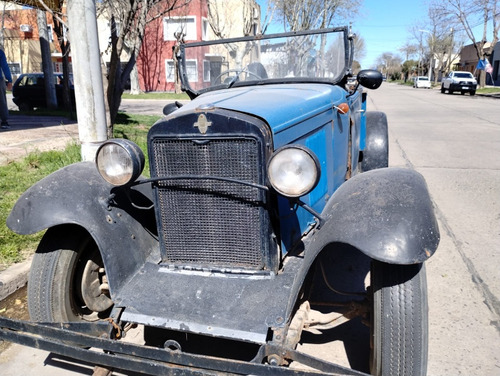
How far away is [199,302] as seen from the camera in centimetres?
231

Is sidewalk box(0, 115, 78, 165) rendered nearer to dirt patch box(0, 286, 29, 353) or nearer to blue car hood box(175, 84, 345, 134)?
dirt patch box(0, 286, 29, 353)

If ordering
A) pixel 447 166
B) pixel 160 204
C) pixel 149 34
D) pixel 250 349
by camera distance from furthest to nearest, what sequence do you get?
pixel 149 34, pixel 447 166, pixel 250 349, pixel 160 204

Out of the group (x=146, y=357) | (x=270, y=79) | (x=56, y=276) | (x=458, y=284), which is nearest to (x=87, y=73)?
(x=270, y=79)

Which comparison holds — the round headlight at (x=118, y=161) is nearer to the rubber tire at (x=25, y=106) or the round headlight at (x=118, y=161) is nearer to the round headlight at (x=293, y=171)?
the round headlight at (x=293, y=171)

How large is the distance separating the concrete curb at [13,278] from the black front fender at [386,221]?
8.34ft

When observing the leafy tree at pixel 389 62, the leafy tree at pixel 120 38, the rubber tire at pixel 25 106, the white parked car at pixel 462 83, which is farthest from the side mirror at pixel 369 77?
the leafy tree at pixel 389 62

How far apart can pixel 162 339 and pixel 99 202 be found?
3.48 ft

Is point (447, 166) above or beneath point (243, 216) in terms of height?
beneath

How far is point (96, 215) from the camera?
2.63 meters

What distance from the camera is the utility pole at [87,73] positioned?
4.46 metres

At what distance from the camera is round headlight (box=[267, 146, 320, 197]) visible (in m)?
2.14

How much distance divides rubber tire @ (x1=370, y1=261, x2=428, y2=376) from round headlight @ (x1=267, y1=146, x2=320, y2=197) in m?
0.58

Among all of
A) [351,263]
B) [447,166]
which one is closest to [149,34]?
[447,166]

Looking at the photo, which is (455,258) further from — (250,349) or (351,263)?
(250,349)
